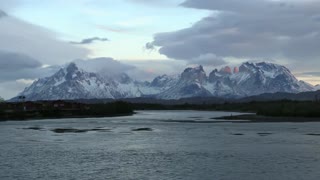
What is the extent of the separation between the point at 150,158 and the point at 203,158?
17.3 ft

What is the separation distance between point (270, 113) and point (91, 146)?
371ft

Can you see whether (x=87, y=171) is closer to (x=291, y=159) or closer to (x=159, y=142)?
(x=291, y=159)

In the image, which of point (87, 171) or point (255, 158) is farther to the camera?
point (255, 158)

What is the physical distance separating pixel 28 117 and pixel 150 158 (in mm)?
130477

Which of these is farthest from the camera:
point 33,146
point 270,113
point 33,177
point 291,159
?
point 270,113

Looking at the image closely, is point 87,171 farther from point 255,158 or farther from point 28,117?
point 28,117

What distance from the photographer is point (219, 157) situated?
51.8 m

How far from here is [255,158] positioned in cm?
5100

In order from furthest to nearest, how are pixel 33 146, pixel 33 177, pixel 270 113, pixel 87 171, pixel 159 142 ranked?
pixel 270 113
pixel 159 142
pixel 33 146
pixel 87 171
pixel 33 177

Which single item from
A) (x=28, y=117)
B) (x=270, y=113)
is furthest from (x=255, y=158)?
(x=28, y=117)

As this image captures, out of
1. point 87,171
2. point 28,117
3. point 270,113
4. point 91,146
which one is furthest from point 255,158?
point 28,117

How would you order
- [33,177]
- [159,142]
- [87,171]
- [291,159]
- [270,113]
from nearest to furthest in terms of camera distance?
[33,177], [87,171], [291,159], [159,142], [270,113]

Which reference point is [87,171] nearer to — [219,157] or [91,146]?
[219,157]

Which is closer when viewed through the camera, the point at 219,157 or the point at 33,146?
the point at 219,157
